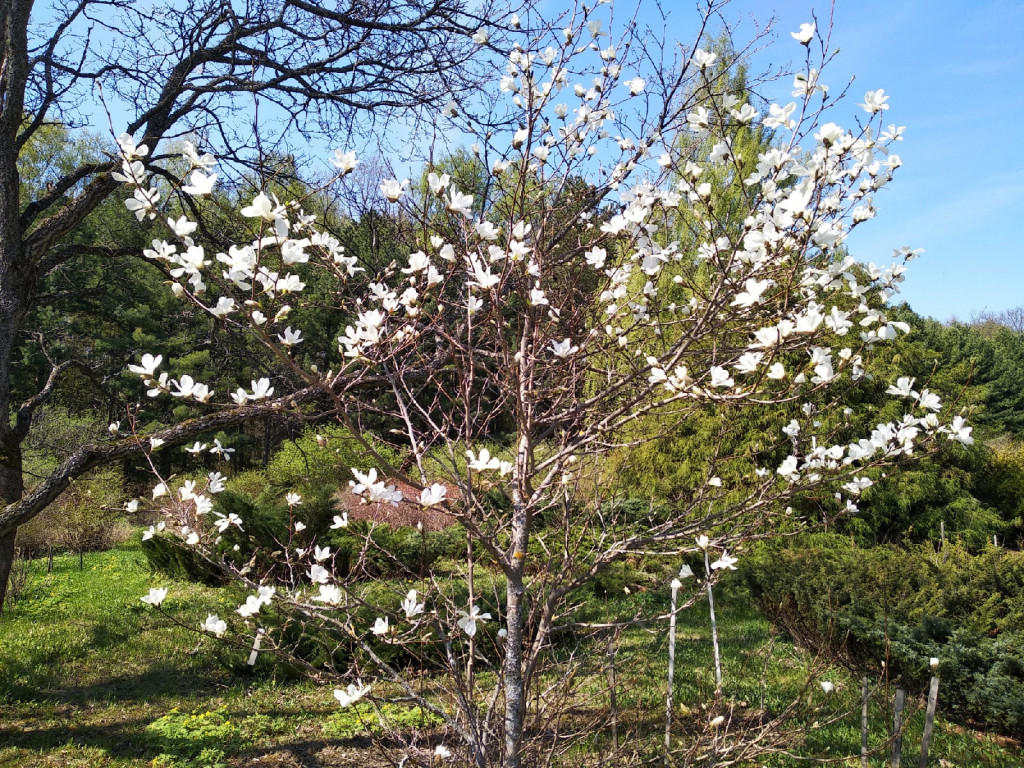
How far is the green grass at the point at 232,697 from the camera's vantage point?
3.60 metres

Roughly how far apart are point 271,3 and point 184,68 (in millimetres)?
739

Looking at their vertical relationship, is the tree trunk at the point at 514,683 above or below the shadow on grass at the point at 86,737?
above

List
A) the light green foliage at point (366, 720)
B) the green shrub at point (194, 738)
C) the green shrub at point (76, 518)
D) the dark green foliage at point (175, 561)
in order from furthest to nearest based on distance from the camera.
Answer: the green shrub at point (76, 518) → the dark green foliage at point (175, 561) → the light green foliage at point (366, 720) → the green shrub at point (194, 738)

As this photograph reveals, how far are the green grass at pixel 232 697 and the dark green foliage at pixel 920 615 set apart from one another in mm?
277

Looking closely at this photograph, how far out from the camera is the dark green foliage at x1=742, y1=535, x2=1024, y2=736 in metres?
3.88

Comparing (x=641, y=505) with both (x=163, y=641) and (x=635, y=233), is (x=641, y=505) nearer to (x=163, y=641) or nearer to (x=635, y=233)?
(x=163, y=641)

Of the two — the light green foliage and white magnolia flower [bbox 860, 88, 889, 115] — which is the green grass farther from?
white magnolia flower [bbox 860, 88, 889, 115]

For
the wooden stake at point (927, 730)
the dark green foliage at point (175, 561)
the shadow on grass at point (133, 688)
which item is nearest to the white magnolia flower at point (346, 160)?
the wooden stake at point (927, 730)

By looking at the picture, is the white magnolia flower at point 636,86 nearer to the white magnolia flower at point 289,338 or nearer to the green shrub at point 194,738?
the white magnolia flower at point 289,338

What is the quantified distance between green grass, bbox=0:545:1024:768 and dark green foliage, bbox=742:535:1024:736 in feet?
0.91

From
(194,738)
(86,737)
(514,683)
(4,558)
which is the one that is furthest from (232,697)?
(514,683)

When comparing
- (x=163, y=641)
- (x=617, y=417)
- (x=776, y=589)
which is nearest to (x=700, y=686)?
(x=776, y=589)

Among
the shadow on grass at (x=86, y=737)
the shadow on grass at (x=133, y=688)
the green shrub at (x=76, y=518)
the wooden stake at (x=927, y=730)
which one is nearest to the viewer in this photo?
the wooden stake at (x=927, y=730)

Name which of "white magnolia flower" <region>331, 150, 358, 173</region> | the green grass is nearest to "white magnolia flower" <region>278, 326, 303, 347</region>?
"white magnolia flower" <region>331, 150, 358, 173</region>
